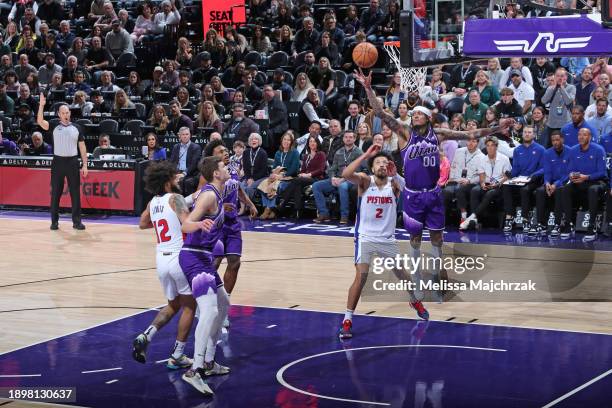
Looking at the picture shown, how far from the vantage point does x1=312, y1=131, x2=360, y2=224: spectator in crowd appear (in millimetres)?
17016

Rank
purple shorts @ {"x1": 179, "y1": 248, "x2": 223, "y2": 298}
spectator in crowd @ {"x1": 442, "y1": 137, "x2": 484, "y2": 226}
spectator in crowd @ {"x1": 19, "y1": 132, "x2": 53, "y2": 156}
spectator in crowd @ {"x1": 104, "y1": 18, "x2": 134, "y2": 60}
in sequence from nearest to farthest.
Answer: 1. purple shorts @ {"x1": 179, "y1": 248, "x2": 223, "y2": 298}
2. spectator in crowd @ {"x1": 442, "y1": 137, "x2": 484, "y2": 226}
3. spectator in crowd @ {"x1": 19, "y1": 132, "x2": 53, "y2": 156}
4. spectator in crowd @ {"x1": 104, "y1": 18, "x2": 134, "y2": 60}

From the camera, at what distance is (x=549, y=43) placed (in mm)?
10586

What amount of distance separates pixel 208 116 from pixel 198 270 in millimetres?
11475

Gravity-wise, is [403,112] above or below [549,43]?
below

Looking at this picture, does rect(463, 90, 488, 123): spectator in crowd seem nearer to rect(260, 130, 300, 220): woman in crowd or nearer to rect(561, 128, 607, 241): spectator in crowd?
rect(561, 128, 607, 241): spectator in crowd

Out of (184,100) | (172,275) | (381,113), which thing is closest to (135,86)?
(184,100)

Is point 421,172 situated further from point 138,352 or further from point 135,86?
point 135,86

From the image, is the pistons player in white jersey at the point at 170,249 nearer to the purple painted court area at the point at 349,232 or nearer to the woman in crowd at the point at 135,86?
the purple painted court area at the point at 349,232

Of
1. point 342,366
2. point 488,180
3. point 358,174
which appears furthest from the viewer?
point 488,180

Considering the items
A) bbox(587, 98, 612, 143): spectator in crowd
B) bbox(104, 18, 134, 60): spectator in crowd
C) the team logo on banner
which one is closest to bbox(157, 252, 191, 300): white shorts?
the team logo on banner

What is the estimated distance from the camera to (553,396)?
7.71 meters

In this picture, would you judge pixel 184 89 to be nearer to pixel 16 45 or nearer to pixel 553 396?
pixel 16 45

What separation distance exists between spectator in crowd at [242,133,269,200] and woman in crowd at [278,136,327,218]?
557 mm

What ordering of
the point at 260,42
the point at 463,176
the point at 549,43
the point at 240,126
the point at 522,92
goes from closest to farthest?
the point at 549,43 < the point at 463,176 < the point at 522,92 < the point at 240,126 < the point at 260,42
